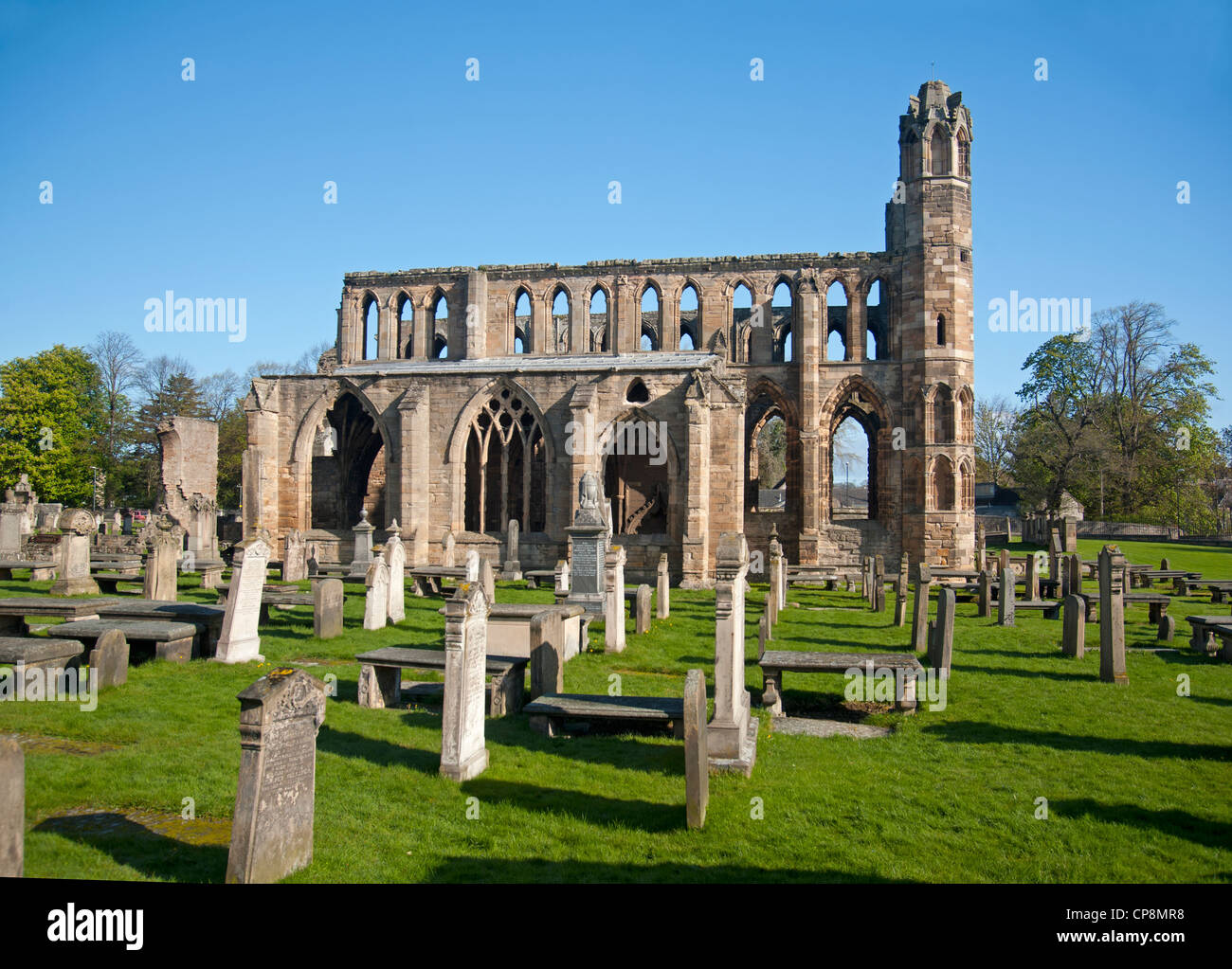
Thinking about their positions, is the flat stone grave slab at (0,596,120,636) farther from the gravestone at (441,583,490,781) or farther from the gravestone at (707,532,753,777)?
the gravestone at (707,532,753,777)

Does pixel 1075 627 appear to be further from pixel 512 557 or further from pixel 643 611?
pixel 512 557

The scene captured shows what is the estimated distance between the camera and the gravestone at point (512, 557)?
24062mm

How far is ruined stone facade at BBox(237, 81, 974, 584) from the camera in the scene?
25328 millimetres

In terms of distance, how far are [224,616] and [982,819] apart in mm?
9684

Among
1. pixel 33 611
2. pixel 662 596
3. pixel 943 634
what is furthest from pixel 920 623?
pixel 33 611

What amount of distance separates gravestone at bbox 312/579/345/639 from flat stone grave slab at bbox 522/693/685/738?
597cm

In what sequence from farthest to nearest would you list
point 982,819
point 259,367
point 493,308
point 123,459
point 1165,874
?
point 259,367 → point 123,459 → point 493,308 → point 982,819 → point 1165,874


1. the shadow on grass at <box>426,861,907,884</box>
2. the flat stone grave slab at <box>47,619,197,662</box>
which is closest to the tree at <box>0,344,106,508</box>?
the flat stone grave slab at <box>47,619,197,662</box>

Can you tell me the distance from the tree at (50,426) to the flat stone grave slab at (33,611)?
3858cm

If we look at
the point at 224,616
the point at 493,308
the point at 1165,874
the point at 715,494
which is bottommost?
the point at 1165,874

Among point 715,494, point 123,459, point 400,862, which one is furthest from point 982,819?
point 123,459

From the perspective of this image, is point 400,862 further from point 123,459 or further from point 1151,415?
point 123,459

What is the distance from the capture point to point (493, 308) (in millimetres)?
34312
